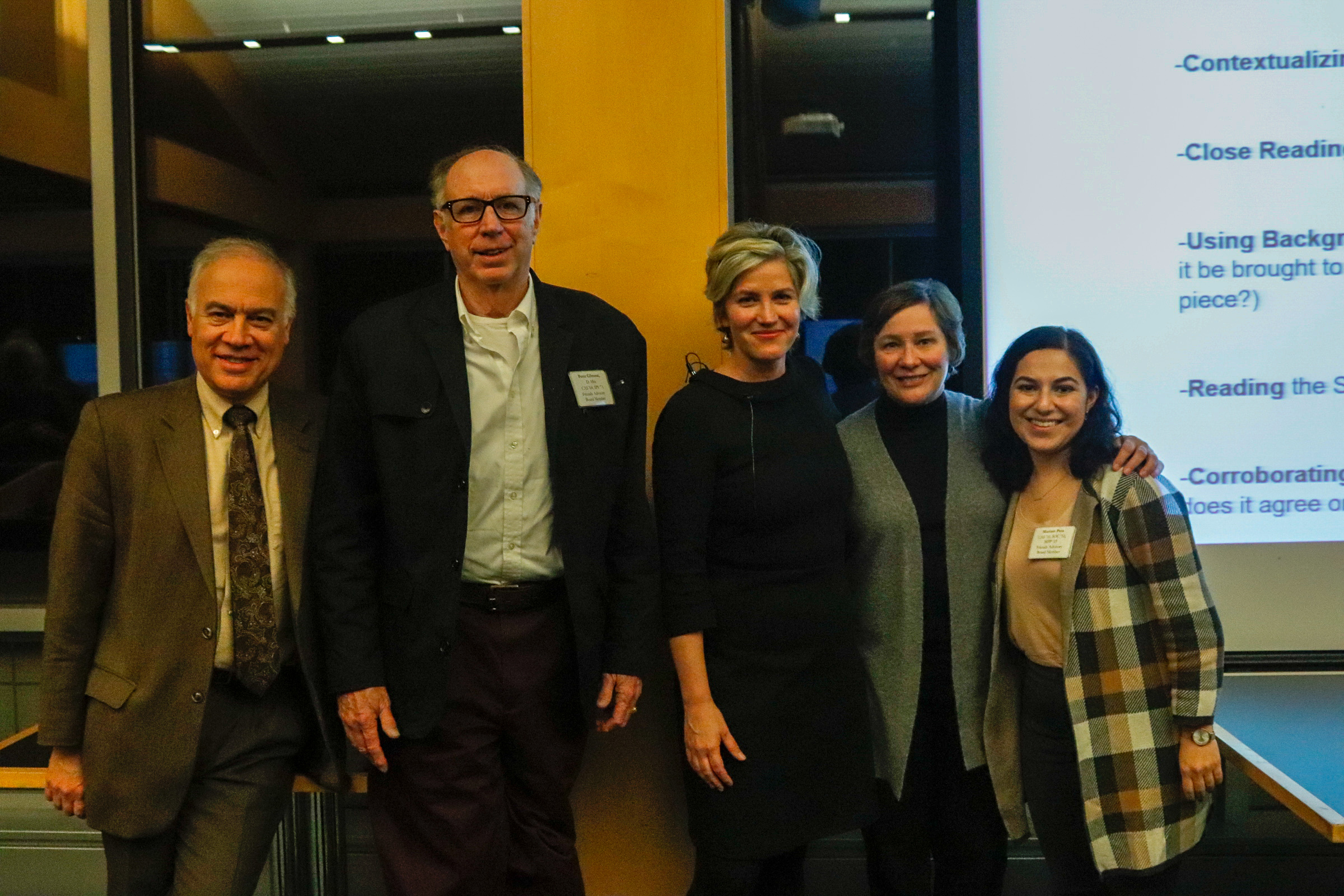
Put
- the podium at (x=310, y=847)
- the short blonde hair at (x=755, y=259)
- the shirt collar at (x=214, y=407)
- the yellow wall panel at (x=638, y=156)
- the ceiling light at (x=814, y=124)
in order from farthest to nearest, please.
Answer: the ceiling light at (x=814, y=124), the podium at (x=310, y=847), the yellow wall panel at (x=638, y=156), the short blonde hair at (x=755, y=259), the shirt collar at (x=214, y=407)

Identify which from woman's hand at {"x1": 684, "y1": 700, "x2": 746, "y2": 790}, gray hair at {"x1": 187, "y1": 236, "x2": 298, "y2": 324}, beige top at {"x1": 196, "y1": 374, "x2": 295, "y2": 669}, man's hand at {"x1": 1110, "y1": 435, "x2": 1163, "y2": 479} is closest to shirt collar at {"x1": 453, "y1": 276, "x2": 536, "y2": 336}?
gray hair at {"x1": 187, "y1": 236, "x2": 298, "y2": 324}

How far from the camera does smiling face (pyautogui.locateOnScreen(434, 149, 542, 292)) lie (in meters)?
1.96

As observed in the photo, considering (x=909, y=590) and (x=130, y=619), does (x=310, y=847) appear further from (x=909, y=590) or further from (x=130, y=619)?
(x=909, y=590)

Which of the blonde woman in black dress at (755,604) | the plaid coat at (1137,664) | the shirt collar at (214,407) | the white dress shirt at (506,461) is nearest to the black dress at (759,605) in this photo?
the blonde woman in black dress at (755,604)

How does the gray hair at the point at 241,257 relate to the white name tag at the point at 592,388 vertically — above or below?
above

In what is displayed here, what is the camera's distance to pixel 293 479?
6.50 feet

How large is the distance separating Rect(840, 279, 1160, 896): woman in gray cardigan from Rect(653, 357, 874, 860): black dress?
0.36 ft

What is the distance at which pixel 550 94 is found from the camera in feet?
8.27

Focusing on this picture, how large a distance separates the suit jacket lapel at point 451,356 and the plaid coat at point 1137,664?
1162 millimetres

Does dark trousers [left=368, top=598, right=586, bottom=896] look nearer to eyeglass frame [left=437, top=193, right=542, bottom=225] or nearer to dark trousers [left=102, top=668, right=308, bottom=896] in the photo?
dark trousers [left=102, top=668, right=308, bottom=896]

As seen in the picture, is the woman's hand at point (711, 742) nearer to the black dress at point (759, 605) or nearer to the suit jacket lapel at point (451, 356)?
the black dress at point (759, 605)

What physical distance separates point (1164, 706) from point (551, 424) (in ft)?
4.17

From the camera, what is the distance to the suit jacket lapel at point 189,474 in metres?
1.88

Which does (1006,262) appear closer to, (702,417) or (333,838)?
(702,417)
